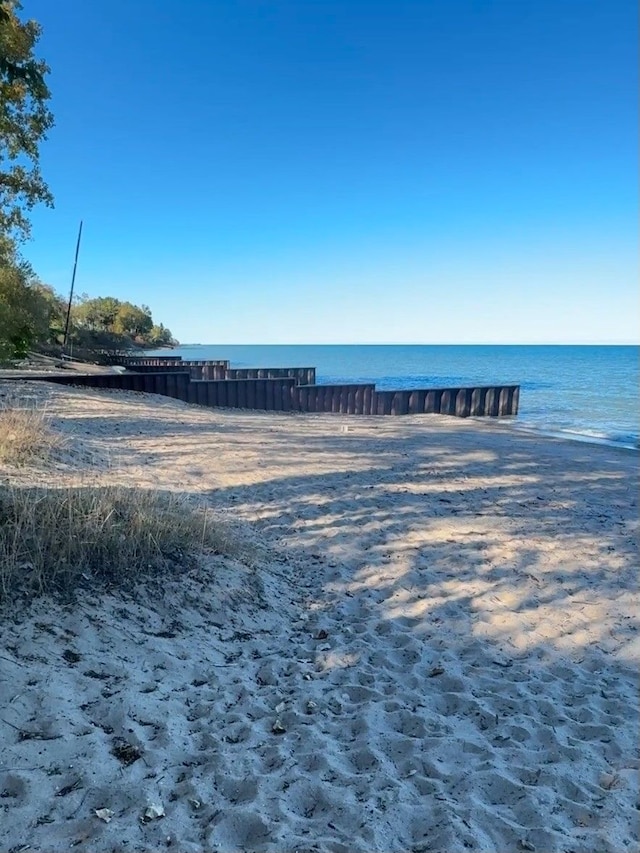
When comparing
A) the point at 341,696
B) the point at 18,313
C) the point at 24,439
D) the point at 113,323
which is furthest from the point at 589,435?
the point at 113,323

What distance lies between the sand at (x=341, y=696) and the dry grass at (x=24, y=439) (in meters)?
0.51

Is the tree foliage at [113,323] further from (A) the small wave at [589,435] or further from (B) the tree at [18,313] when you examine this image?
(A) the small wave at [589,435]

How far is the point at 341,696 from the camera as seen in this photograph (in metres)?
3.24

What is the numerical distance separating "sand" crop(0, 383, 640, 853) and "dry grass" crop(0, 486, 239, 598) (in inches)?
9.0

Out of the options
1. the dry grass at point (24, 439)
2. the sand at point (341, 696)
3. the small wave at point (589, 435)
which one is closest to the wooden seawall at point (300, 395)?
the small wave at point (589, 435)

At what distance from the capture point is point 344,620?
4277 millimetres

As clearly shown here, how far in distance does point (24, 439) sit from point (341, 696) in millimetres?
5945

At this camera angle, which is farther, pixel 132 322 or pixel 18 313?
pixel 132 322

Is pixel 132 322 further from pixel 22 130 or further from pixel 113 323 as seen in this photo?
pixel 22 130

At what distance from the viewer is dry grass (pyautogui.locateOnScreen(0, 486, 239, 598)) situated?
3619 mm

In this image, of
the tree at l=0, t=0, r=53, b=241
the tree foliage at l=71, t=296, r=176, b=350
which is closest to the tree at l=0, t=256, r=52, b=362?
the tree at l=0, t=0, r=53, b=241

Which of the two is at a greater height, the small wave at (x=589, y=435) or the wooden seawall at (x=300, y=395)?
the wooden seawall at (x=300, y=395)

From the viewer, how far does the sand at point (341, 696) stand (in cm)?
219

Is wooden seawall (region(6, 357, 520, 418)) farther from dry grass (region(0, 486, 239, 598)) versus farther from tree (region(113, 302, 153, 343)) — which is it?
tree (region(113, 302, 153, 343))
